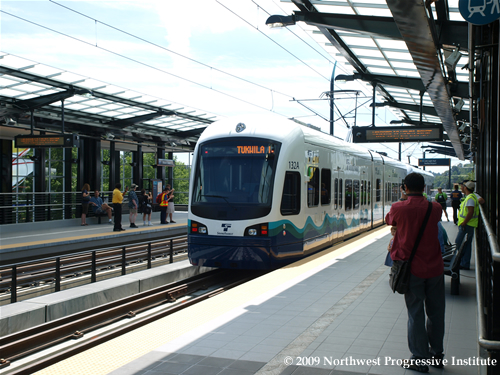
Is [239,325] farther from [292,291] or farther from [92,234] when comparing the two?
[92,234]

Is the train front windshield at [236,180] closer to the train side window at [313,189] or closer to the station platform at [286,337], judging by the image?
the train side window at [313,189]

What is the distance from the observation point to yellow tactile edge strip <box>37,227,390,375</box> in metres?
4.69

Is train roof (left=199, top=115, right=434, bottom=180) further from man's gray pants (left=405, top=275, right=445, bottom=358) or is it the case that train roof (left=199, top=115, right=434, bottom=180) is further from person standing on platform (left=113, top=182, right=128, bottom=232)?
person standing on platform (left=113, top=182, right=128, bottom=232)

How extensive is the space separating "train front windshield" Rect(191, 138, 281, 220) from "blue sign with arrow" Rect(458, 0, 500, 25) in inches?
241

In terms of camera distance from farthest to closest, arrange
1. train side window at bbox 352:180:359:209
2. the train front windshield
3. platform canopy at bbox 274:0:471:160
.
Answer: train side window at bbox 352:180:359:209, the train front windshield, platform canopy at bbox 274:0:471:160

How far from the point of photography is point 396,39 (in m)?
10.5

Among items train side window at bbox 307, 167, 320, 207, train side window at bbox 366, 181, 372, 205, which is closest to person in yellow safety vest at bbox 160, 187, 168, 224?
train side window at bbox 366, 181, 372, 205

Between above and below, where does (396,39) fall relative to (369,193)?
above

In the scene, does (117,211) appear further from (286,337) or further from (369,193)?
(286,337)

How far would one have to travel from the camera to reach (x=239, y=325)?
589 centimetres

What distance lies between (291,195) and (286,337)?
18.1 feet

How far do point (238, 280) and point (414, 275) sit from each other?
23.0ft

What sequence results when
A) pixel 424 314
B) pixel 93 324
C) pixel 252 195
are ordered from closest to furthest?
1. pixel 424 314
2. pixel 93 324
3. pixel 252 195

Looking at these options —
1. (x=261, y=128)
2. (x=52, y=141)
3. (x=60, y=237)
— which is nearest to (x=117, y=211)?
(x=60, y=237)
